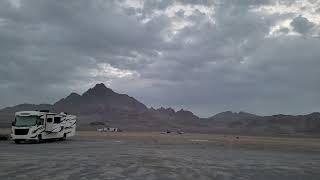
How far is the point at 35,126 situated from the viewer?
1842 inches

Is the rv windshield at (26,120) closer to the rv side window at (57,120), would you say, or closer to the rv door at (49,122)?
the rv door at (49,122)

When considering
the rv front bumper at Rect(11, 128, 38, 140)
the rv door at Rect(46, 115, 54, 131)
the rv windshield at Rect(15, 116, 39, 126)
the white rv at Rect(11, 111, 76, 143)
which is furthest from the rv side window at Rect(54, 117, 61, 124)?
the rv front bumper at Rect(11, 128, 38, 140)

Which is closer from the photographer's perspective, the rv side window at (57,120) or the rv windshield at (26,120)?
the rv windshield at (26,120)

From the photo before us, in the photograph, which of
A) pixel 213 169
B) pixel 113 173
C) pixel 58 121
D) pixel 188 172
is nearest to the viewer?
pixel 113 173

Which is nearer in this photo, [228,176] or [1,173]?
[1,173]

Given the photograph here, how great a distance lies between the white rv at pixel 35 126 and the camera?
46406 millimetres

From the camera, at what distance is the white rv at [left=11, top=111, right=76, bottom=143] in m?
46.4

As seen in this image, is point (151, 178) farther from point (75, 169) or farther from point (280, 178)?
point (280, 178)

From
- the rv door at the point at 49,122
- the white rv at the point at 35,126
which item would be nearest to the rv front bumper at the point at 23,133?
the white rv at the point at 35,126

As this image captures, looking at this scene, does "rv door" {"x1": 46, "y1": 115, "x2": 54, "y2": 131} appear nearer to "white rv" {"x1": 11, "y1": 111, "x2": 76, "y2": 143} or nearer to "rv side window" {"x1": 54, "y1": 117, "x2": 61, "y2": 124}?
"white rv" {"x1": 11, "y1": 111, "x2": 76, "y2": 143}

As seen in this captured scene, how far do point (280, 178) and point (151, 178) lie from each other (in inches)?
225

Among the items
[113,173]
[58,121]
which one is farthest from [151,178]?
[58,121]

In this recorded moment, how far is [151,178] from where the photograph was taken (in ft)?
59.4

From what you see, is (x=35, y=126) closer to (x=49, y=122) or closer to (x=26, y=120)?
(x=26, y=120)
